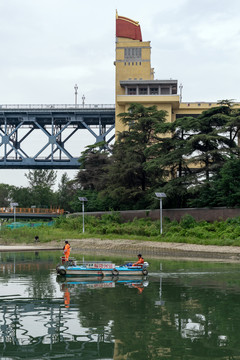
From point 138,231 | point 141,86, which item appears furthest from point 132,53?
point 138,231

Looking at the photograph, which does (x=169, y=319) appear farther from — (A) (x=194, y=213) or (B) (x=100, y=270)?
(A) (x=194, y=213)

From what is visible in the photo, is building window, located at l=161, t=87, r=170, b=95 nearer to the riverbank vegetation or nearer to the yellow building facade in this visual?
the yellow building facade

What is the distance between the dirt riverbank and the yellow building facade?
32217 millimetres

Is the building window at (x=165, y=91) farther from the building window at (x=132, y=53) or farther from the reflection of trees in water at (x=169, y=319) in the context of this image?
the reflection of trees in water at (x=169, y=319)

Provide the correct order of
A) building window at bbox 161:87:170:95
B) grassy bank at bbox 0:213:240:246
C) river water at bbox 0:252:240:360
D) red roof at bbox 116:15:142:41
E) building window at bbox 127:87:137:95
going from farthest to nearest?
red roof at bbox 116:15:142:41 < building window at bbox 127:87:137:95 < building window at bbox 161:87:170:95 < grassy bank at bbox 0:213:240:246 < river water at bbox 0:252:240:360

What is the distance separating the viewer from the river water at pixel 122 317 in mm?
12398

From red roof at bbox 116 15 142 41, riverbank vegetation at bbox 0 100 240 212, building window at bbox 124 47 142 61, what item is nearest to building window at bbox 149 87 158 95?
building window at bbox 124 47 142 61

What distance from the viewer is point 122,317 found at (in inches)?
639

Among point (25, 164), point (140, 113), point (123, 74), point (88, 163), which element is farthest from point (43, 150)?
point (140, 113)

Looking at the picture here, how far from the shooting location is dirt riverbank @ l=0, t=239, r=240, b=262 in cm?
3795

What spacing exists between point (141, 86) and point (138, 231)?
36631mm

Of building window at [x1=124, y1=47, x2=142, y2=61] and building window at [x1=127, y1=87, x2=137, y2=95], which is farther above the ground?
building window at [x1=124, y1=47, x2=142, y2=61]

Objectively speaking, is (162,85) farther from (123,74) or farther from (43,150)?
(43,150)

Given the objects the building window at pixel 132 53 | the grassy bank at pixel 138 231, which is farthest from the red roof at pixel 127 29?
the grassy bank at pixel 138 231
